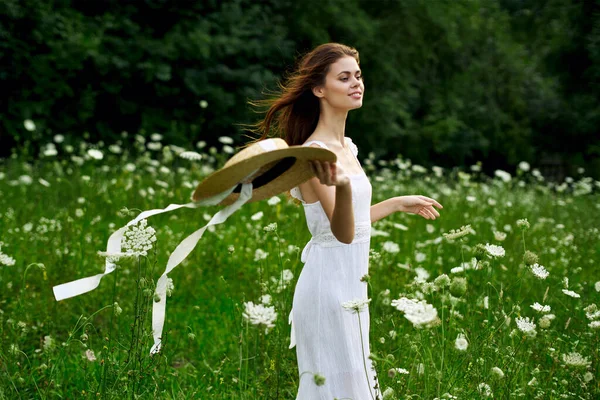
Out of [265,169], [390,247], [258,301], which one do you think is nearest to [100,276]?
[265,169]

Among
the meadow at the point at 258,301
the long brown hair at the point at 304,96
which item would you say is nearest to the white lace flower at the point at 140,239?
the meadow at the point at 258,301

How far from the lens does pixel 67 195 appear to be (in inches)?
260

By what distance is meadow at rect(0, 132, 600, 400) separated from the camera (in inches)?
106

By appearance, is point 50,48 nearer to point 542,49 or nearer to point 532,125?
point 532,125

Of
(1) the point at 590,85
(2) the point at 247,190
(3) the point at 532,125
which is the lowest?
(3) the point at 532,125

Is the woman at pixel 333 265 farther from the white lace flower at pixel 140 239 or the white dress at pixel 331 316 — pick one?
the white lace flower at pixel 140 239

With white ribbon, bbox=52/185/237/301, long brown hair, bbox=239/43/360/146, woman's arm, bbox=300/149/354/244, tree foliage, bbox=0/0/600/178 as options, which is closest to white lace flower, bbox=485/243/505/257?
woman's arm, bbox=300/149/354/244

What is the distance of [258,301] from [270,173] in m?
1.53

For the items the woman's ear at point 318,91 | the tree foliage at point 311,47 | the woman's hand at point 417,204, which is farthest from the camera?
the tree foliage at point 311,47

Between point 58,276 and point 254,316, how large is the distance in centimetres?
260

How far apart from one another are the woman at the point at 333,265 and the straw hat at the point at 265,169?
12cm

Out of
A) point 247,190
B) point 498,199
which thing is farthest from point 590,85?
point 247,190

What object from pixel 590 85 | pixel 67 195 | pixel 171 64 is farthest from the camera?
pixel 590 85

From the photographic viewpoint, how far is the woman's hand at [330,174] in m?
2.24
